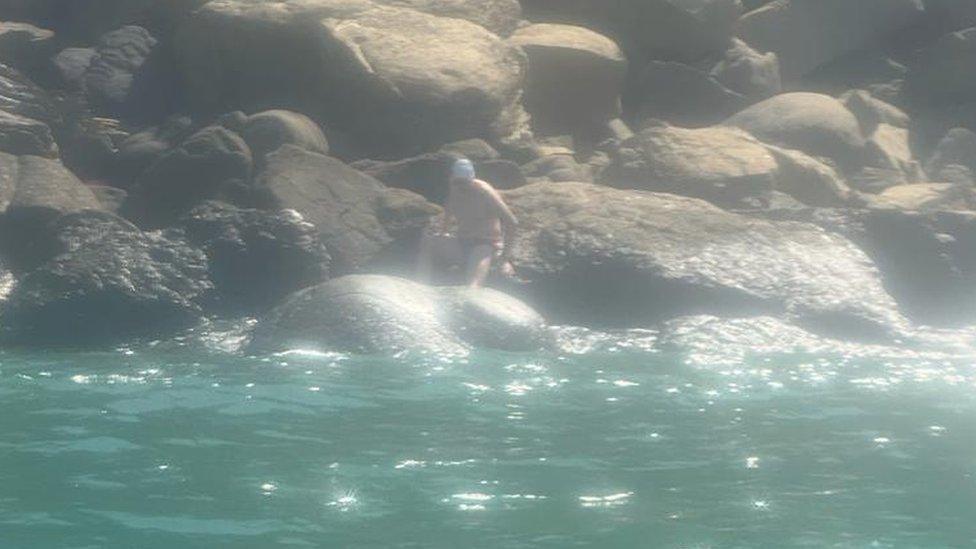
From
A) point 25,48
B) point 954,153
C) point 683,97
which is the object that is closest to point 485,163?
point 683,97

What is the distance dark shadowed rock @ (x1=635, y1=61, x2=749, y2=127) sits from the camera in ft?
65.6

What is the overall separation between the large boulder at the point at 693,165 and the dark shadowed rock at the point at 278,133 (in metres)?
3.19

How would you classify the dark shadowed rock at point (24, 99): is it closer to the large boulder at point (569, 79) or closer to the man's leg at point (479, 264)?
the large boulder at point (569, 79)

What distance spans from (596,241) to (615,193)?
1.06m

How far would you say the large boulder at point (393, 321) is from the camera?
1201cm

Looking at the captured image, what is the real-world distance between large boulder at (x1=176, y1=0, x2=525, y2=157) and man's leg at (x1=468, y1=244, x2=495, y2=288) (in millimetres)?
3224

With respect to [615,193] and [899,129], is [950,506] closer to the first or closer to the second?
[615,193]

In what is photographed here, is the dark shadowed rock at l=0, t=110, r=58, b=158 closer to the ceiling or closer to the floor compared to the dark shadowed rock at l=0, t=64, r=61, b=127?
closer to the floor

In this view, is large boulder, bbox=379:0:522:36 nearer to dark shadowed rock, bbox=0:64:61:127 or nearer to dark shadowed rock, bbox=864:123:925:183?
dark shadowed rock, bbox=0:64:61:127

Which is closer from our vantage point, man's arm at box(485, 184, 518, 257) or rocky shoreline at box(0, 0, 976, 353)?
rocky shoreline at box(0, 0, 976, 353)

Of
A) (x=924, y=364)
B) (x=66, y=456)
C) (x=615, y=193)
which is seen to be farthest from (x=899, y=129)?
(x=66, y=456)

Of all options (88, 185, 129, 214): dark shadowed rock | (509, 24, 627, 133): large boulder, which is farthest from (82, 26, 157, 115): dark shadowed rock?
(509, 24, 627, 133): large boulder

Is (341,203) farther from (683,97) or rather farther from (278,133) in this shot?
(683,97)

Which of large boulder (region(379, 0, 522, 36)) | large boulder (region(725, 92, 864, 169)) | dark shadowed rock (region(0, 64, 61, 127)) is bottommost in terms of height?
dark shadowed rock (region(0, 64, 61, 127))
